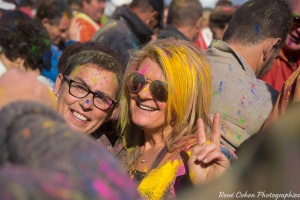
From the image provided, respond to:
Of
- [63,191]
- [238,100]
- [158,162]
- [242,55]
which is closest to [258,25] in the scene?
[242,55]

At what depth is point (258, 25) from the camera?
3951 millimetres

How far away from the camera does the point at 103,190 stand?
111 cm

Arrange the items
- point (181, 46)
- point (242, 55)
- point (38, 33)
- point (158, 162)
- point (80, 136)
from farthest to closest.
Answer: point (38, 33), point (242, 55), point (181, 46), point (158, 162), point (80, 136)

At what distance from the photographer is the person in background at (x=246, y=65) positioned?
343 cm

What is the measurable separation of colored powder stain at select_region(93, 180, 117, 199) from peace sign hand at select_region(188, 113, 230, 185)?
144 cm

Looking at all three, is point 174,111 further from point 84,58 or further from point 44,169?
point 44,169

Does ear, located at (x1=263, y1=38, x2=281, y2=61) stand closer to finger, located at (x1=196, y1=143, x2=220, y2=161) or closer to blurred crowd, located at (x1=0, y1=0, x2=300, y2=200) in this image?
blurred crowd, located at (x1=0, y1=0, x2=300, y2=200)

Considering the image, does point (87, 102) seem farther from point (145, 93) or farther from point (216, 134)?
point (216, 134)

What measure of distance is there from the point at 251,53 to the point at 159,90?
1.03 meters

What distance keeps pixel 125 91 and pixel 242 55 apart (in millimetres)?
931

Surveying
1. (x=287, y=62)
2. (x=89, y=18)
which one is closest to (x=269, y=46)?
(x=287, y=62)

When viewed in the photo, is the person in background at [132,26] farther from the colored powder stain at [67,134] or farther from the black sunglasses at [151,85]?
the colored powder stain at [67,134]

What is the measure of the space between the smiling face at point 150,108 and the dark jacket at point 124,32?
8.54 ft

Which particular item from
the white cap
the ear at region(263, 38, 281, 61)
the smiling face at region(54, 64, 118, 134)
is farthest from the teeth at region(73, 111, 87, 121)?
the white cap
